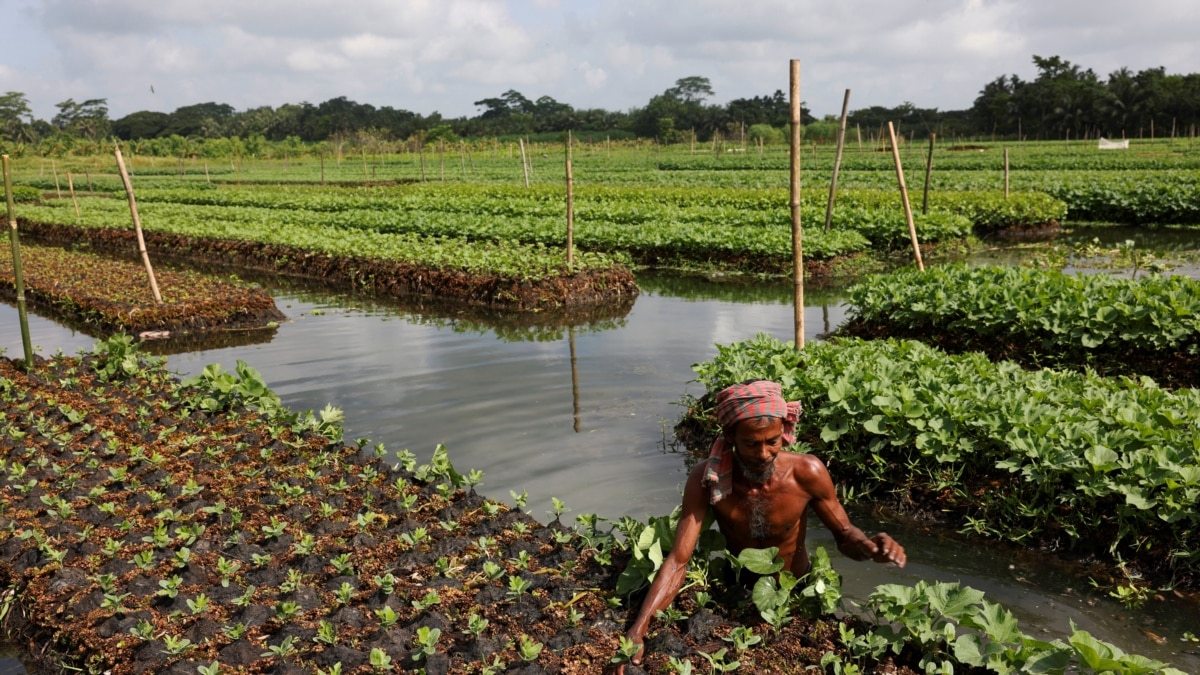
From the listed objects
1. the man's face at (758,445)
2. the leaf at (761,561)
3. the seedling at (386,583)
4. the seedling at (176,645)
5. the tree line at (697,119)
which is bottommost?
the seedling at (176,645)

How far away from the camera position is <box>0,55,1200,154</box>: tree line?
198 feet

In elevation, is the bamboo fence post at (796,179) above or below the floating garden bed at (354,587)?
above

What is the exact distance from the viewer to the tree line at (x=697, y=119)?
Answer: 60281mm

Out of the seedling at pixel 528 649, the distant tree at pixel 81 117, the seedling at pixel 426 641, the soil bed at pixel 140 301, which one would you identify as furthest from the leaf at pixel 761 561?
the distant tree at pixel 81 117

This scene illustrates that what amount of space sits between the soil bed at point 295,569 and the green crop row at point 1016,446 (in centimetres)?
251

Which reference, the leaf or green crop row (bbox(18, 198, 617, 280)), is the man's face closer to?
the leaf

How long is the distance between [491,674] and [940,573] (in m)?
3.25

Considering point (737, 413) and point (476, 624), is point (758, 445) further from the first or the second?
point (476, 624)

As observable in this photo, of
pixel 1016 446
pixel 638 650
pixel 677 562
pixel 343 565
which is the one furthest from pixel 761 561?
pixel 1016 446

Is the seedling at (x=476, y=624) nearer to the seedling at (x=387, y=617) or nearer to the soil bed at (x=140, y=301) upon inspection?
the seedling at (x=387, y=617)

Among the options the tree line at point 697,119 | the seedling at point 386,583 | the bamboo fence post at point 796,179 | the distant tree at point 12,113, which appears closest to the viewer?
the seedling at point 386,583

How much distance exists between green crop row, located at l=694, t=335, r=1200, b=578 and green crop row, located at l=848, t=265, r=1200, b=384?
1975 millimetres

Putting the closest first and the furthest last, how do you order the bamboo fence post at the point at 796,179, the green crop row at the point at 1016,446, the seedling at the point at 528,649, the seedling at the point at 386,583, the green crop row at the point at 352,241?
the seedling at the point at 528,649 → the seedling at the point at 386,583 → the green crop row at the point at 1016,446 → the bamboo fence post at the point at 796,179 → the green crop row at the point at 352,241

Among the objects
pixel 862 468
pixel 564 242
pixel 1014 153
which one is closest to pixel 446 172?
pixel 1014 153
